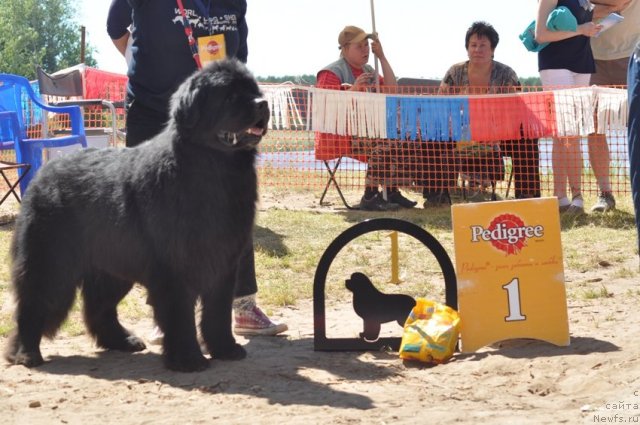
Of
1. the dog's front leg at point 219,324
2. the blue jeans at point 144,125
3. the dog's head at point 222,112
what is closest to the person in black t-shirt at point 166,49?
the blue jeans at point 144,125

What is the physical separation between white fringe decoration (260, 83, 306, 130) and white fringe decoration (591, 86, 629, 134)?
9.75 feet

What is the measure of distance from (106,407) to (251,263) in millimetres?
1439

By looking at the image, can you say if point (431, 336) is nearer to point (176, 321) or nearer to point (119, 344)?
point (176, 321)

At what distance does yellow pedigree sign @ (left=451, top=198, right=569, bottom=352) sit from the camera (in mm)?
4621

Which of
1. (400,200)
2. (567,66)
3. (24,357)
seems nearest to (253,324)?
(24,357)

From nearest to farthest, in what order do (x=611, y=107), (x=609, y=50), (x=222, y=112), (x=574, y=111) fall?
(x=222, y=112) < (x=611, y=107) < (x=574, y=111) < (x=609, y=50)

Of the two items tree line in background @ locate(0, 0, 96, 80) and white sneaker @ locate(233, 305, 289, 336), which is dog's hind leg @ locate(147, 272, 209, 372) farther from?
tree line in background @ locate(0, 0, 96, 80)

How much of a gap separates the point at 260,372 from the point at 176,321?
0.47m

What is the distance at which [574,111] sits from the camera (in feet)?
28.7

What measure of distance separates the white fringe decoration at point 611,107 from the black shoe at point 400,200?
220cm

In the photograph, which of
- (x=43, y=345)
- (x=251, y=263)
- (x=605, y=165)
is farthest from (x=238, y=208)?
(x=605, y=165)

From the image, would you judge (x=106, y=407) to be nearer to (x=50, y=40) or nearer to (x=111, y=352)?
(x=111, y=352)

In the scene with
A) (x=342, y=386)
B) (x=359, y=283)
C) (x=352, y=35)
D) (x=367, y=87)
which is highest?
(x=352, y=35)

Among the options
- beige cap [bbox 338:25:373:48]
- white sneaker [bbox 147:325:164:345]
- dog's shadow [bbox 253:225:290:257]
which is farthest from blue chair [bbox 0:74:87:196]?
white sneaker [bbox 147:325:164:345]
